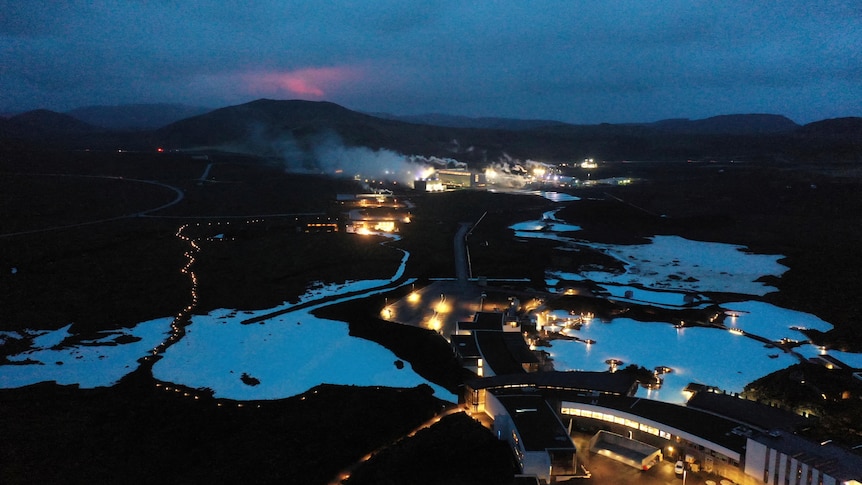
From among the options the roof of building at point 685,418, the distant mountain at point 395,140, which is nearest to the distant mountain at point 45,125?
the distant mountain at point 395,140

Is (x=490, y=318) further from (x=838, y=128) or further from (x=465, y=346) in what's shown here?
(x=838, y=128)

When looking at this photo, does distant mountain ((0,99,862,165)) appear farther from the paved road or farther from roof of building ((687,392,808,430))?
roof of building ((687,392,808,430))

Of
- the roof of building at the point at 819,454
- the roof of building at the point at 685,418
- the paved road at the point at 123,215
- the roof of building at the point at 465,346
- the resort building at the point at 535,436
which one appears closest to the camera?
the roof of building at the point at 819,454

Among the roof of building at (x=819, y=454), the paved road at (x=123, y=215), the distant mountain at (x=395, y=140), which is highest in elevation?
the distant mountain at (x=395, y=140)

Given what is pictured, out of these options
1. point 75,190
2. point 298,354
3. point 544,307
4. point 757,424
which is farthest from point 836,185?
point 75,190

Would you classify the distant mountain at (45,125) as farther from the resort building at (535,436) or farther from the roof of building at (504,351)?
the resort building at (535,436)

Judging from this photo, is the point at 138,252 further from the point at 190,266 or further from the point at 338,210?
the point at 338,210

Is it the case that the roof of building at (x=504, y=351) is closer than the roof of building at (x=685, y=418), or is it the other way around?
the roof of building at (x=685, y=418)

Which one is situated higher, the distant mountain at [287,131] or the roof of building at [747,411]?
the distant mountain at [287,131]
